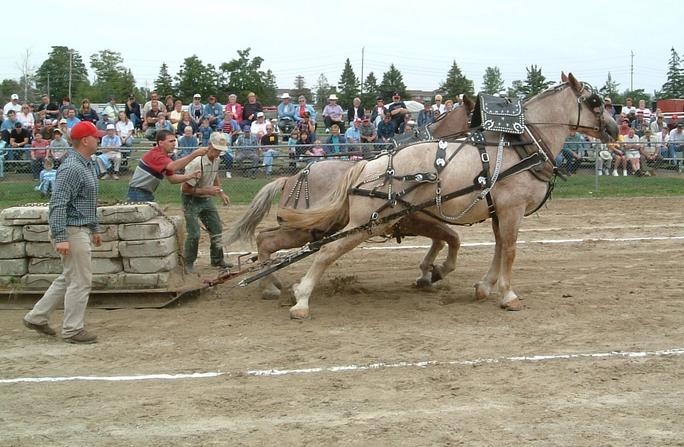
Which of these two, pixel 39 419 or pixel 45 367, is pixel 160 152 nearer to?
pixel 45 367

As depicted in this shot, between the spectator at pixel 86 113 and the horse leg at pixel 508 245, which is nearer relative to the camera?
the horse leg at pixel 508 245

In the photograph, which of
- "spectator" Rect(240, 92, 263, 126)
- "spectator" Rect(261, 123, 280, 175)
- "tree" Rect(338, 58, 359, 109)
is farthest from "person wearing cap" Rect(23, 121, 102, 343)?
"tree" Rect(338, 58, 359, 109)

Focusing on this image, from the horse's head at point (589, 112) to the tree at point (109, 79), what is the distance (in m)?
30.7

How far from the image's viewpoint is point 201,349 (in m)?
6.78

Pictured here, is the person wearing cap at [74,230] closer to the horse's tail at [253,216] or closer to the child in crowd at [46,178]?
the horse's tail at [253,216]

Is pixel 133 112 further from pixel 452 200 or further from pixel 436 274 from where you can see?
pixel 452 200

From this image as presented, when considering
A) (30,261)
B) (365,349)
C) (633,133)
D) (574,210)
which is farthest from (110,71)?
(365,349)

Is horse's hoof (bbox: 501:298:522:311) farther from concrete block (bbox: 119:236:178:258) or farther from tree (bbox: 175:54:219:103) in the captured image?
tree (bbox: 175:54:219:103)

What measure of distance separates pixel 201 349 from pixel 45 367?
1239 millimetres

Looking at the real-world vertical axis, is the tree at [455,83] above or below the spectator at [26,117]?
above

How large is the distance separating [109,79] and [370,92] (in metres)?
14.8

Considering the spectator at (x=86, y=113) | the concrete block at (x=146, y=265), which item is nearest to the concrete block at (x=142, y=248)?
the concrete block at (x=146, y=265)

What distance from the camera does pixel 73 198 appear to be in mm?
6934

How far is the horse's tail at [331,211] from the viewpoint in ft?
26.3
